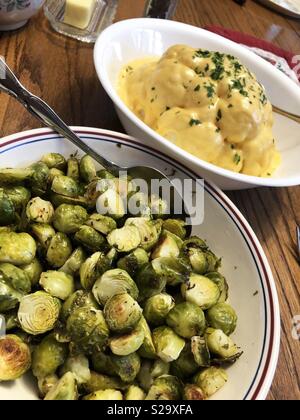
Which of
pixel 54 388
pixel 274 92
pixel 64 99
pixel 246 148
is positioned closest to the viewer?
pixel 54 388

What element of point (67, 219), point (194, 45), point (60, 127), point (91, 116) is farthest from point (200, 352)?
point (194, 45)

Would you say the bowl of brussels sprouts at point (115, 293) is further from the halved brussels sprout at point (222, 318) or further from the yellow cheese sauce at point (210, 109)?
the yellow cheese sauce at point (210, 109)

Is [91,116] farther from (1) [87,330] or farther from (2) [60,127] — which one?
(1) [87,330]

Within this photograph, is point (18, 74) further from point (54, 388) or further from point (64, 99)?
point (54, 388)

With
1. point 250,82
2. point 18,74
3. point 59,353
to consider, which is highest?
point 250,82

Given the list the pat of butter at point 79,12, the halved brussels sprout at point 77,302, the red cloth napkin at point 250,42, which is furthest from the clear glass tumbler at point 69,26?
the halved brussels sprout at point 77,302

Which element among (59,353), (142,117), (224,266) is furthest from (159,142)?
(59,353)

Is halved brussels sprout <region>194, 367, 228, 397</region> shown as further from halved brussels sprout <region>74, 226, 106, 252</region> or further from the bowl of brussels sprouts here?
halved brussels sprout <region>74, 226, 106, 252</region>
